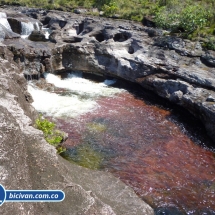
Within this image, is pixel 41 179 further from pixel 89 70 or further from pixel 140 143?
pixel 89 70

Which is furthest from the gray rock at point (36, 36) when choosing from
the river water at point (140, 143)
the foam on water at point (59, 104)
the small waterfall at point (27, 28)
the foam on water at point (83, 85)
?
the foam on water at point (59, 104)

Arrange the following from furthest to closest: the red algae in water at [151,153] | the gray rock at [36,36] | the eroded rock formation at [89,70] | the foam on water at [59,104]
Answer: the gray rock at [36,36], the foam on water at [59,104], the red algae in water at [151,153], the eroded rock formation at [89,70]

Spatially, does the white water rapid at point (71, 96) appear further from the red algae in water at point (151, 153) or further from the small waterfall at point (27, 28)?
the small waterfall at point (27, 28)

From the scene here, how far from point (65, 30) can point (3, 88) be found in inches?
867

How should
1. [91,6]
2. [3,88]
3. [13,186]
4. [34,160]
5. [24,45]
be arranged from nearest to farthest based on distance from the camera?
[13,186], [34,160], [3,88], [24,45], [91,6]

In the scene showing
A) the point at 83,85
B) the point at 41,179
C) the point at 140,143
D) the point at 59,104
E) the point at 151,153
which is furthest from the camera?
the point at 83,85

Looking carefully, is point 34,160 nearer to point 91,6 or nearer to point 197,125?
point 197,125

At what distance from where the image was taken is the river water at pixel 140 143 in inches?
479

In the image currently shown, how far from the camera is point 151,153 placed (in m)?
15.0

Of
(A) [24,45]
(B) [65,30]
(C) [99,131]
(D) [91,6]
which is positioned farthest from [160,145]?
(D) [91,6]

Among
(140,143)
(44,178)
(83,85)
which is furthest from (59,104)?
(44,178)

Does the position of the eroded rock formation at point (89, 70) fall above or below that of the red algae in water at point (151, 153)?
above

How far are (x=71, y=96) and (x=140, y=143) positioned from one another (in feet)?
27.8

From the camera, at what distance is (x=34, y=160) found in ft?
23.9
